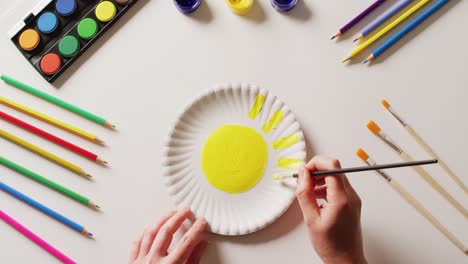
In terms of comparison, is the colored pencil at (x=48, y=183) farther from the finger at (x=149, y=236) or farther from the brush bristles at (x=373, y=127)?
the brush bristles at (x=373, y=127)

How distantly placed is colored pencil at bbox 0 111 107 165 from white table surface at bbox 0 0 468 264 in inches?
0.5

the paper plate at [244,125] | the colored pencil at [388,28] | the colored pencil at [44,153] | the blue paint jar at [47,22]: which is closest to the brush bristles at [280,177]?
the paper plate at [244,125]

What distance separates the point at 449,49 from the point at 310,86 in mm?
239

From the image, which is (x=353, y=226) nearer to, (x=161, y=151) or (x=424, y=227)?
(x=424, y=227)

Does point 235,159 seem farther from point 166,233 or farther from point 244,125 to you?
point 166,233

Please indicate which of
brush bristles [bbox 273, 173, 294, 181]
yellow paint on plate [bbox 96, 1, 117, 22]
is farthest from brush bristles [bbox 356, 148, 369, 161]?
yellow paint on plate [bbox 96, 1, 117, 22]

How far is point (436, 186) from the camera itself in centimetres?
70

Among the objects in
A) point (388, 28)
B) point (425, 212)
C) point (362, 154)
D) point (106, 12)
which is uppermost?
point (106, 12)

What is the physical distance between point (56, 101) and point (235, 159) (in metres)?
0.34

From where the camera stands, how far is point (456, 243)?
0.69m

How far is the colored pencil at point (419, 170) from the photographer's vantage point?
70cm

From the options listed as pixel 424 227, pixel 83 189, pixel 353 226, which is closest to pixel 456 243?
pixel 424 227

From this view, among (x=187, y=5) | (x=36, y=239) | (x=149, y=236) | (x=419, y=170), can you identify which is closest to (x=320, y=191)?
(x=419, y=170)

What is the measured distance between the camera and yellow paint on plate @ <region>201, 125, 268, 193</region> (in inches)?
28.4
